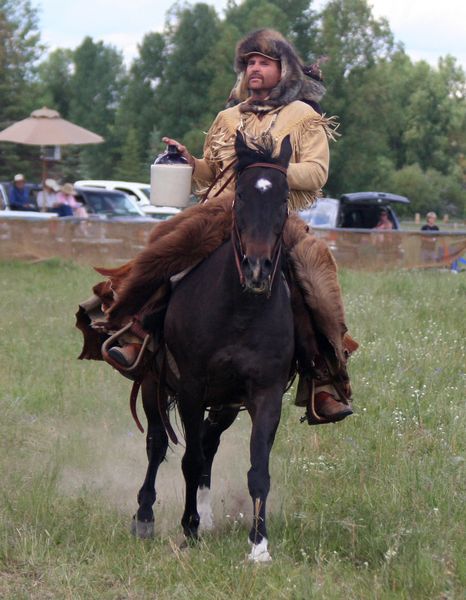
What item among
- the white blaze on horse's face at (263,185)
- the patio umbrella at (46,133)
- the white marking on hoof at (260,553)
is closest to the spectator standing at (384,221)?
the patio umbrella at (46,133)

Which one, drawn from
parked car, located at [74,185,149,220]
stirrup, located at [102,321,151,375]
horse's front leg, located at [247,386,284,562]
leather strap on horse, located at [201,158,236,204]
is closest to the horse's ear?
leather strap on horse, located at [201,158,236,204]

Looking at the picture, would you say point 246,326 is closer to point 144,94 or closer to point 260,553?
point 260,553

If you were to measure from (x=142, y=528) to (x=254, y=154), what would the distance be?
7.61 ft

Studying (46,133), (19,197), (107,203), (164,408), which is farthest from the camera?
(107,203)

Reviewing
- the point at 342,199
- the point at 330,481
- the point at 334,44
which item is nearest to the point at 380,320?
the point at 330,481

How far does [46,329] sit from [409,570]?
9255mm

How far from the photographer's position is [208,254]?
625 cm

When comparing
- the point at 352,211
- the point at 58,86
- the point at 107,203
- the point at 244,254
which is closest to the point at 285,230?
the point at 244,254

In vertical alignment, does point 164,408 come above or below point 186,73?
above

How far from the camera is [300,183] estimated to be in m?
6.43

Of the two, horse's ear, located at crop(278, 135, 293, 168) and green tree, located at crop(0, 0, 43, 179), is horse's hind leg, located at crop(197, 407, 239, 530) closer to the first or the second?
horse's ear, located at crop(278, 135, 293, 168)

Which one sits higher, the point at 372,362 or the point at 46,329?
the point at 372,362

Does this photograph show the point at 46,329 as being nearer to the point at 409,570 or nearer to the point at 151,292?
A: the point at 151,292

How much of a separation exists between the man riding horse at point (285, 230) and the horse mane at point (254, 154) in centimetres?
35
